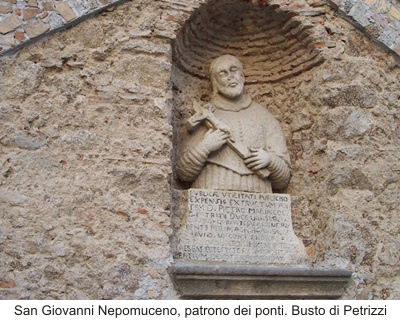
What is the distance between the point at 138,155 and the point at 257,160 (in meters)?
1.03

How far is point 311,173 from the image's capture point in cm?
596

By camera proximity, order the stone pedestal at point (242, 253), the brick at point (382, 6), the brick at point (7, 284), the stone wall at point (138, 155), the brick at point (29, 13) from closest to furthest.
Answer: the brick at point (7, 284)
the stone wall at point (138, 155)
the stone pedestal at point (242, 253)
the brick at point (29, 13)
the brick at point (382, 6)

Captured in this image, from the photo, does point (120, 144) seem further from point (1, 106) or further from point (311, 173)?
point (311, 173)

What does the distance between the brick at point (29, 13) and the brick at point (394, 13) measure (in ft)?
9.95

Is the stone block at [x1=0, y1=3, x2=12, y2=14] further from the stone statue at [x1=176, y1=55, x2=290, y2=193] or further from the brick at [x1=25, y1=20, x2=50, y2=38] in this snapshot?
the stone statue at [x1=176, y1=55, x2=290, y2=193]

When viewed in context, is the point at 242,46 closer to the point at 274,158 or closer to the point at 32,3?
the point at 274,158

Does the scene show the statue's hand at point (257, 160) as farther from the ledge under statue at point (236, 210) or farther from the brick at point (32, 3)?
the brick at point (32, 3)

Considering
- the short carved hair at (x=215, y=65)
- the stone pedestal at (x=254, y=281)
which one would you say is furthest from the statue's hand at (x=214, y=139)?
the stone pedestal at (x=254, y=281)

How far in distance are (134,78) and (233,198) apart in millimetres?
1239

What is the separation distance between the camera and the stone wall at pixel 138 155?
5.02m

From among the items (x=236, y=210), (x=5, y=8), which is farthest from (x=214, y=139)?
(x=5, y=8)

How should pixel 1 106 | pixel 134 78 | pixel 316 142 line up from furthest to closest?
pixel 316 142 < pixel 134 78 < pixel 1 106

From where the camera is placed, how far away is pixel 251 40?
6516mm

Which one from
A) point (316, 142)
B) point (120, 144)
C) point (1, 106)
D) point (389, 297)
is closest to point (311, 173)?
point (316, 142)
